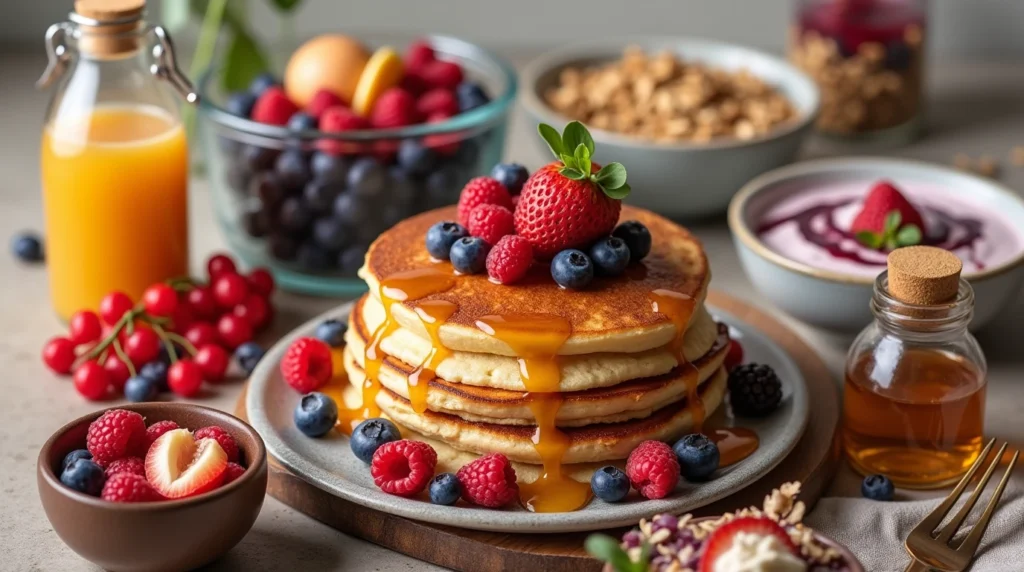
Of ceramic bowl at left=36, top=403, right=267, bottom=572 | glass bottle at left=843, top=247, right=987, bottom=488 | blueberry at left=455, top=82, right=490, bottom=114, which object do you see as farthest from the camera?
blueberry at left=455, top=82, right=490, bottom=114

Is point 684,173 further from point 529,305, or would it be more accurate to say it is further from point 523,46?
point 523,46

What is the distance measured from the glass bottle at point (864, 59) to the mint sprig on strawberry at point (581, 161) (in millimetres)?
1602

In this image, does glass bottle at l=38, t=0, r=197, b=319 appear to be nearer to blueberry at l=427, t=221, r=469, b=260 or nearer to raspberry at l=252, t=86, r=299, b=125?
raspberry at l=252, t=86, r=299, b=125

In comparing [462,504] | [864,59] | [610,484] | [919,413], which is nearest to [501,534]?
[462,504]

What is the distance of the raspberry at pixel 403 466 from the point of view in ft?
6.47

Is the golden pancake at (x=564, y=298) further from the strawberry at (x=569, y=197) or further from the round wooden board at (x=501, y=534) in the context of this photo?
the round wooden board at (x=501, y=534)

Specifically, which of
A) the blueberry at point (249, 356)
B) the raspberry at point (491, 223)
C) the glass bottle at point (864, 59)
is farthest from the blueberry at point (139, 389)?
the glass bottle at point (864, 59)

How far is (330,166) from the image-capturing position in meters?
2.74

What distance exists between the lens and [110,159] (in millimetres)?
2562

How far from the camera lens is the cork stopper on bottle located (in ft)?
6.73

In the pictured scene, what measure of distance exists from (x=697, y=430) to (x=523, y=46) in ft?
8.21

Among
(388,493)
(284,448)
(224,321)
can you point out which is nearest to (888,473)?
(388,493)

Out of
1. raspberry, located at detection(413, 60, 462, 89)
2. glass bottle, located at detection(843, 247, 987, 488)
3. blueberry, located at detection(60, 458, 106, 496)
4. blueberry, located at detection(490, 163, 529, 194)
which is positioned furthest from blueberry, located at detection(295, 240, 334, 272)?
glass bottle, located at detection(843, 247, 987, 488)

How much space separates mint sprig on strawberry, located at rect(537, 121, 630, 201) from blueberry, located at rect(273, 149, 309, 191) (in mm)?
840
